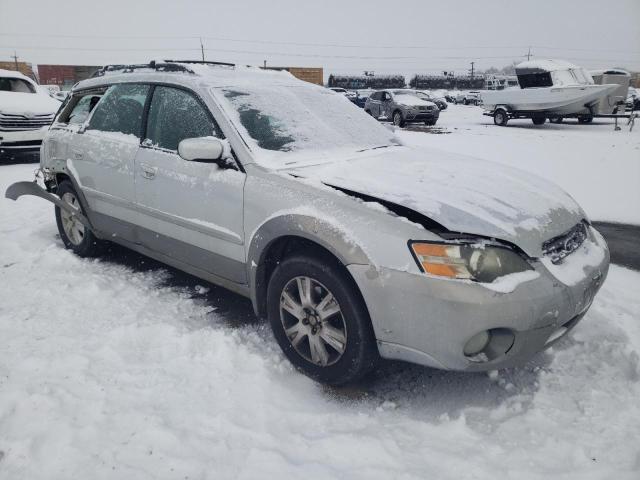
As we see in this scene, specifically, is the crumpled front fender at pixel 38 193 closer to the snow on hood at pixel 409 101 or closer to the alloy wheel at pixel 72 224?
the alloy wheel at pixel 72 224

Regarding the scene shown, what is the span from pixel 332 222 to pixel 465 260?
2.16ft

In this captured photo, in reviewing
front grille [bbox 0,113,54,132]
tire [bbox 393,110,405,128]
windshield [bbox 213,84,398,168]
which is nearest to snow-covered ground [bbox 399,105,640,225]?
tire [bbox 393,110,405,128]

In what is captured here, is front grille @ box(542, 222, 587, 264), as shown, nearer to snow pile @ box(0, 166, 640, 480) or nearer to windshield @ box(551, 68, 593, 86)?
snow pile @ box(0, 166, 640, 480)

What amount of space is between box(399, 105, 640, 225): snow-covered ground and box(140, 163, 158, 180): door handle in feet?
17.2

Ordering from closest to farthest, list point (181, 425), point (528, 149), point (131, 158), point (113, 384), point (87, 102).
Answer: point (181, 425) → point (113, 384) → point (131, 158) → point (87, 102) → point (528, 149)

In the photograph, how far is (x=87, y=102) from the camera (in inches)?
167

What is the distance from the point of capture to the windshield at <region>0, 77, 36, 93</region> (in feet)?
35.5

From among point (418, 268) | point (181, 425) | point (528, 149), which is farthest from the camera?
point (528, 149)

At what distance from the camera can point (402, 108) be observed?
17.9 meters

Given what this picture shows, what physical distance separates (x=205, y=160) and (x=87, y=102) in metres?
2.27

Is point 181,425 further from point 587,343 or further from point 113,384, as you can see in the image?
point 587,343

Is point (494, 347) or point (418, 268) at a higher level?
point (418, 268)

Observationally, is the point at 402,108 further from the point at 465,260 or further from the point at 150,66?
the point at 465,260

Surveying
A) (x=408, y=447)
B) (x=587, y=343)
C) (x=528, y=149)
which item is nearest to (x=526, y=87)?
(x=528, y=149)
